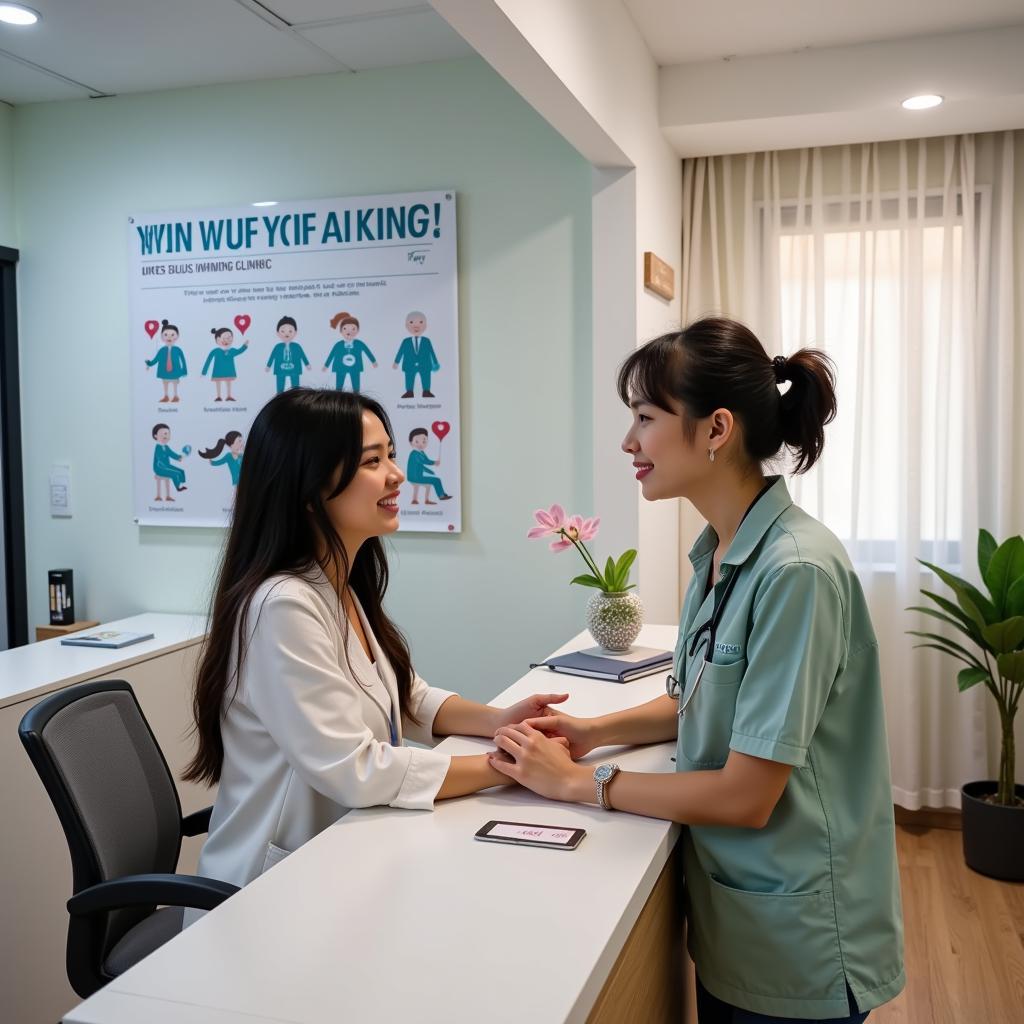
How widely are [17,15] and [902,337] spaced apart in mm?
3050

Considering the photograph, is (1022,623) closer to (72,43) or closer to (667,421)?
(667,421)

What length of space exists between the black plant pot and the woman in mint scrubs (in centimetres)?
219

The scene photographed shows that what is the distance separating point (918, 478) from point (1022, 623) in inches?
29.1

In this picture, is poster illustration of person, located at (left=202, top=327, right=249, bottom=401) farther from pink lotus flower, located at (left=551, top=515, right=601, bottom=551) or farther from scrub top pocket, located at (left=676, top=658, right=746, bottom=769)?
scrub top pocket, located at (left=676, top=658, right=746, bottom=769)

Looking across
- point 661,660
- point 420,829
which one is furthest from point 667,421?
point 661,660

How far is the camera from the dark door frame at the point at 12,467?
3.88 m

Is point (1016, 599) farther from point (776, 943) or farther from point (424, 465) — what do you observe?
point (776, 943)

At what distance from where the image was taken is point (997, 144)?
11.8ft

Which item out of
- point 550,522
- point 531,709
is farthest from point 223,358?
point 531,709

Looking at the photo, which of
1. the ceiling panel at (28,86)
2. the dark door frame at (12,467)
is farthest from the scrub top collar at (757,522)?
the dark door frame at (12,467)

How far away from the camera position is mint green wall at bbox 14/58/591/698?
3.36 meters

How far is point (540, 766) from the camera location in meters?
1.49

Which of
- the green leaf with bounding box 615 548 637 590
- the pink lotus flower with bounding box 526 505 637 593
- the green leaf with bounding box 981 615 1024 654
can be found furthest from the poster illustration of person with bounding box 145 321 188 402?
A: the green leaf with bounding box 981 615 1024 654

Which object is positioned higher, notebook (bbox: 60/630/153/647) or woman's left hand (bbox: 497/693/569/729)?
woman's left hand (bbox: 497/693/569/729)
